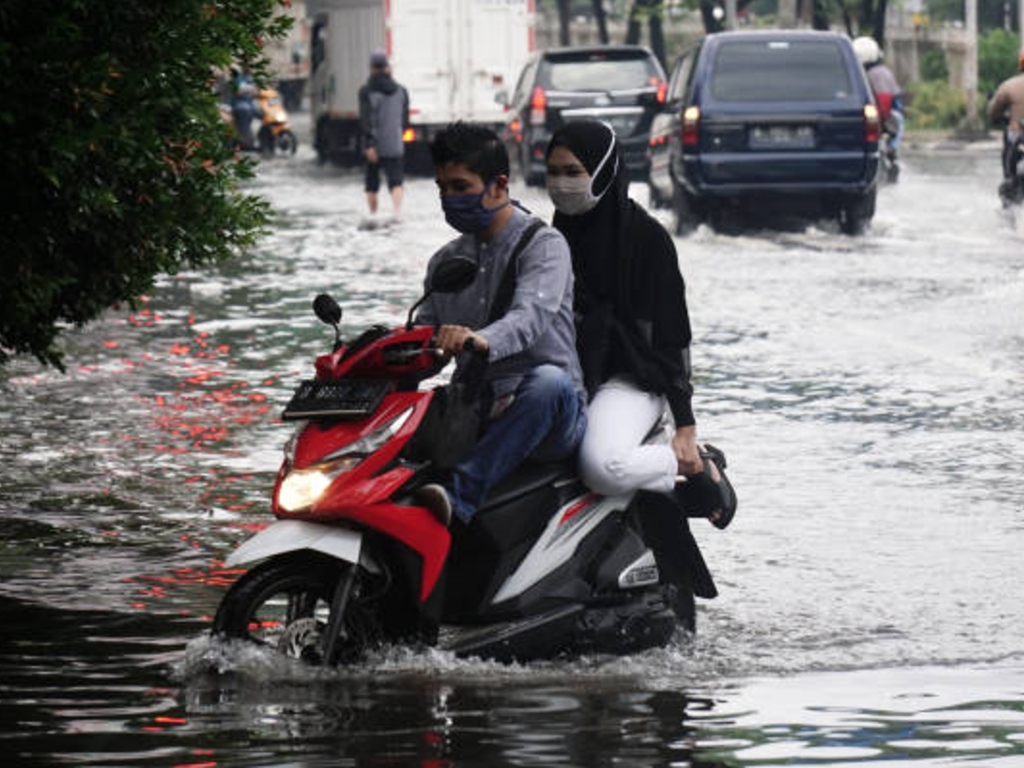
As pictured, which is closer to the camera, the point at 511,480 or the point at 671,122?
the point at 511,480

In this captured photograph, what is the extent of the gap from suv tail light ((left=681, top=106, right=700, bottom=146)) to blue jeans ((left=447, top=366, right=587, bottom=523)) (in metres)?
18.1

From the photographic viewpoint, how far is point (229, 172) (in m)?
10.4

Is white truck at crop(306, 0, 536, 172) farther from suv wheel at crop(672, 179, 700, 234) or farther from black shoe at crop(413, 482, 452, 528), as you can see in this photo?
black shoe at crop(413, 482, 452, 528)

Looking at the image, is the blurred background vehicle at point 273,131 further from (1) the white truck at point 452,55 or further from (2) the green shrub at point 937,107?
(2) the green shrub at point 937,107

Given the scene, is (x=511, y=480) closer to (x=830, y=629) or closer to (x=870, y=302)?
(x=830, y=629)

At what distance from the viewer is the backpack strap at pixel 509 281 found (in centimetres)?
792

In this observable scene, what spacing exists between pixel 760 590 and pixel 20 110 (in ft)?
9.17

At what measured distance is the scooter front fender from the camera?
7312mm

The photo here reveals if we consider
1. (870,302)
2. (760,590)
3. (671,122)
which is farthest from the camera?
(671,122)

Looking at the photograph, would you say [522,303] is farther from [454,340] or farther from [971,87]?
[971,87]

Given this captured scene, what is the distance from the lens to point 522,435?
772 cm

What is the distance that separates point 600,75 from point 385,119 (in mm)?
4784

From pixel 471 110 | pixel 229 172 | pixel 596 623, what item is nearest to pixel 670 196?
pixel 471 110

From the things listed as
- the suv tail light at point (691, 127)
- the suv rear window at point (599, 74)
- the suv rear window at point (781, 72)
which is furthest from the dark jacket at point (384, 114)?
the suv tail light at point (691, 127)
